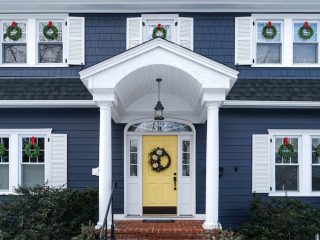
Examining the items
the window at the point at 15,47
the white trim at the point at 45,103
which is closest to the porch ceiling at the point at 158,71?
the white trim at the point at 45,103

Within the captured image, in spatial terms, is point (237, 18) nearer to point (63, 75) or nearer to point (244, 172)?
point (244, 172)

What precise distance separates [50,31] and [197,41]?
3.82 meters

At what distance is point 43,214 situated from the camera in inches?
320

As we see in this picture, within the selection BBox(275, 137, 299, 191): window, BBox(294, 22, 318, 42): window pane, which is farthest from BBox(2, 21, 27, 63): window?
BBox(294, 22, 318, 42): window pane

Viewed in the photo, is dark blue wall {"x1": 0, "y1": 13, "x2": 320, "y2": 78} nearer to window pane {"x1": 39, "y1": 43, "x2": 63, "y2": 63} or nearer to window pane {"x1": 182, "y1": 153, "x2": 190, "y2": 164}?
window pane {"x1": 39, "y1": 43, "x2": 63, "y2": 63}

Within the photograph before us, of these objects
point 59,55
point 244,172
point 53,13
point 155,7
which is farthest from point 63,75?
point 244,172

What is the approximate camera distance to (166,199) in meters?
10.1

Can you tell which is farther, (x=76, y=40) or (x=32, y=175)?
(x=76, y=40)

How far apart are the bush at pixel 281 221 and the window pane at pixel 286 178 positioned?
0.71 metres

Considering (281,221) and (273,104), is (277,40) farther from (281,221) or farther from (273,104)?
(281,221)

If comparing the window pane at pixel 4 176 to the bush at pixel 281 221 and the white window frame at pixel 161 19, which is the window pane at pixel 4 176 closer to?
the white window frame at pixel 161 19

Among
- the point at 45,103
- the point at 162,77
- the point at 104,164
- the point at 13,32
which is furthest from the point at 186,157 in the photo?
the point at 13,32

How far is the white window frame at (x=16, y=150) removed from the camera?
10039 mm

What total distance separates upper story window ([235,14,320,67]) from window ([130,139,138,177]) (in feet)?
11.1
